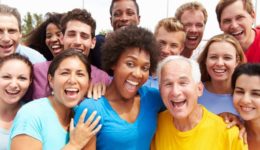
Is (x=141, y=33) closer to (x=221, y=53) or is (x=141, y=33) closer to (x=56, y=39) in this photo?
(x=221, y=53)

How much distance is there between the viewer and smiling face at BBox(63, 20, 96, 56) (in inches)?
158

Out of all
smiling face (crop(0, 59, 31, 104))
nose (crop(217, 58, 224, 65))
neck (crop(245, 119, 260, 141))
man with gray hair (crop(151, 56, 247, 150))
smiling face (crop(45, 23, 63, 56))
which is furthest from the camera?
smiling face (crop(45, 23, 63, 56))

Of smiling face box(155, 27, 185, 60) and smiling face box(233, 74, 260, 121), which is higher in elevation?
smiling face box(155, 27, 185, 60)

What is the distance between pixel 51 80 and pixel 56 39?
1.71 meters

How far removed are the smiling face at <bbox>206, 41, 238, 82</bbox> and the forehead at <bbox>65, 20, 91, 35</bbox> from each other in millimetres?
1428

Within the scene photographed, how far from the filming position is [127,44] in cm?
310

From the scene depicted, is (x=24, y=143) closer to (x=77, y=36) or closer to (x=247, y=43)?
(x=77, y=36)

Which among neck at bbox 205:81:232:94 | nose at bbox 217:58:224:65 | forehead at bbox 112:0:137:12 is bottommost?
neck at bbox 205:81:232:94

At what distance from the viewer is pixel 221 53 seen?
364 centimetres

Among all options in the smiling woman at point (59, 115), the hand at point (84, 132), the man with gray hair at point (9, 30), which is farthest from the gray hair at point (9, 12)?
the hand at point (84, 132)

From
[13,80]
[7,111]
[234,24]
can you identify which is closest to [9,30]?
[13,80]

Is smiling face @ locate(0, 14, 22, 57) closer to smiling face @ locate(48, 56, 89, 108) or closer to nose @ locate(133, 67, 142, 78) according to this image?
smiling face @ locate(48, 56, 89, 108)

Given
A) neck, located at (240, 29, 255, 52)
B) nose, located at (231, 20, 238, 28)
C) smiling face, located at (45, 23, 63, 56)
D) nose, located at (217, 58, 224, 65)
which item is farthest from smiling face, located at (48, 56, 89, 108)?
neck, located at (240, 29, 255, 52)

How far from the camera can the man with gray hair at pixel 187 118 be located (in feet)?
9.96
